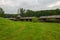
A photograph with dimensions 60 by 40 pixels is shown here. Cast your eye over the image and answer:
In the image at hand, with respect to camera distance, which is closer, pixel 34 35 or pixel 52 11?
pixel 34 35

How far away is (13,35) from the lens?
1316 cm

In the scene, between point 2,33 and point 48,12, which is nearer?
point 2,33

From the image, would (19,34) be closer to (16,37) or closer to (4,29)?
(16,37)

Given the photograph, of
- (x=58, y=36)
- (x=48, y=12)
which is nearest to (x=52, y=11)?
(x=48, y=12)

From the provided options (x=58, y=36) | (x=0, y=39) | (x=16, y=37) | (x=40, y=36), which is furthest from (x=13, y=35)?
(x=58, y=36)

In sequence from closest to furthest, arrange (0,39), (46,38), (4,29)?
(0,39), (46,38), (4,29)

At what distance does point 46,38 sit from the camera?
505 inches

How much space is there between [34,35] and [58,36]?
2346 millimetres

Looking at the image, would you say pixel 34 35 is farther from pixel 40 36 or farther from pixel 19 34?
pixel 19 34

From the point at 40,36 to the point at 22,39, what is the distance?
1939 millimetres

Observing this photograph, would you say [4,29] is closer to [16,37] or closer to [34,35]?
[16,37]

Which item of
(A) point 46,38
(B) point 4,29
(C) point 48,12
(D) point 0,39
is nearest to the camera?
(D) point 0,39

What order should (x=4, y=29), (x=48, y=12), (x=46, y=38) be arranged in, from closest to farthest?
1. (x=46, y=38)
2. (x=4, y=29)
3. (x=48, y=12)

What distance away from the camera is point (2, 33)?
43.9 ft
